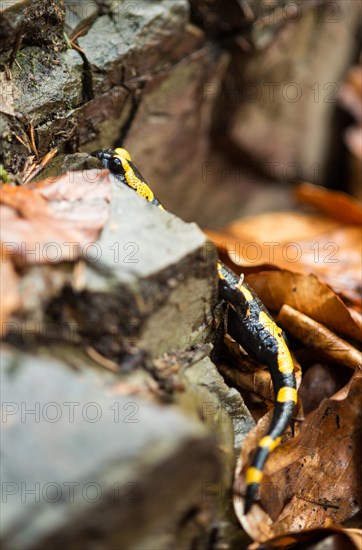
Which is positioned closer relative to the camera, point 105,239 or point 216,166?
point 105,239

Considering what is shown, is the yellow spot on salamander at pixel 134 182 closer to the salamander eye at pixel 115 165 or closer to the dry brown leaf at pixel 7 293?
the salamander eye at pixel 115 165

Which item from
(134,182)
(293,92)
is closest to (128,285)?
(134,182)

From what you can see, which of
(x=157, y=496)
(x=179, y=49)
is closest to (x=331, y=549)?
(x=157, y=496)

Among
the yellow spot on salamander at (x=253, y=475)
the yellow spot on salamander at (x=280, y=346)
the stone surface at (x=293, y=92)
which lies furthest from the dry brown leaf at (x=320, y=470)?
the stone surface at (x=293, y=92)

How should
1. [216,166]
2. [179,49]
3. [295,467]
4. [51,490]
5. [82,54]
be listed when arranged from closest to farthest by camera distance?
[51,490], [295,467], [82,54], [179,49], [216,166]

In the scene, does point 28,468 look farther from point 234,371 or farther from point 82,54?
point 82,54

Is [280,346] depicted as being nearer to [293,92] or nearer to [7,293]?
[7,293]
